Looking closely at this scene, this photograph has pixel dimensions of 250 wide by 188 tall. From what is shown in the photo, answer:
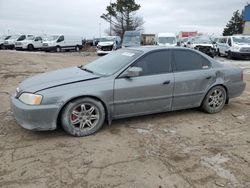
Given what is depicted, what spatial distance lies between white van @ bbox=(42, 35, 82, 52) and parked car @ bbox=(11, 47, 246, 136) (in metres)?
27.6

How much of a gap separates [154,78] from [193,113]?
137 centimetres

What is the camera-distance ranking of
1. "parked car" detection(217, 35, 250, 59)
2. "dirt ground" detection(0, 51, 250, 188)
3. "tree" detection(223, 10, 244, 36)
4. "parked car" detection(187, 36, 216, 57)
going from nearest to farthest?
"dirt ground" detection(0, 51, 250, 188)
"parked car" detection(217, 35, 250, 59)
"parked car" detection(187, 36, 216, 57)
"tree" detection(223, 10, 244, 36)

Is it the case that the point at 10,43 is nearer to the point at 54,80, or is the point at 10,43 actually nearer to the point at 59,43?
the point at 59,43

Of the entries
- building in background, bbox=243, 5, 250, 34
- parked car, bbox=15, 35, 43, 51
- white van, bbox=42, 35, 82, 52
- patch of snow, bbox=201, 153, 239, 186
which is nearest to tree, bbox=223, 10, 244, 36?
building in background, bbox=243, 5, 250, 34

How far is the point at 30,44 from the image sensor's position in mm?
33156

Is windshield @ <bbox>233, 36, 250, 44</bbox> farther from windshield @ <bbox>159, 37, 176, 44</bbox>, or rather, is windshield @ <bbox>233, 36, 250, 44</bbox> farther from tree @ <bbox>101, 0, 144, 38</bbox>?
tree @ <bbox>101, 0, 144, 38</bbox>

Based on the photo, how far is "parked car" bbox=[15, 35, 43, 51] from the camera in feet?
108

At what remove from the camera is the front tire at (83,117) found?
4626 mm

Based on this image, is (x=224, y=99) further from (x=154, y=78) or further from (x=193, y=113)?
(x=154, y=78)

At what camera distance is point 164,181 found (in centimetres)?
342

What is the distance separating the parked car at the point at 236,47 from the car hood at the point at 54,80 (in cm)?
1855

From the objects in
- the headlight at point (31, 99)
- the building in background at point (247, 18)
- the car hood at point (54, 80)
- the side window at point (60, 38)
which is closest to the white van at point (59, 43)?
the side window at point (60, 38)

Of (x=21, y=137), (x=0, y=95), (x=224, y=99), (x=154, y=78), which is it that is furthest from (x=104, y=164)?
(x=0, y=95)

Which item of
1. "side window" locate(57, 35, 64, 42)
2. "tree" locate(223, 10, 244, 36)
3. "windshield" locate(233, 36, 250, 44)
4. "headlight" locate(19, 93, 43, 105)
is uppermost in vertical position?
"tree" locate(223, 10, 244, 36)
